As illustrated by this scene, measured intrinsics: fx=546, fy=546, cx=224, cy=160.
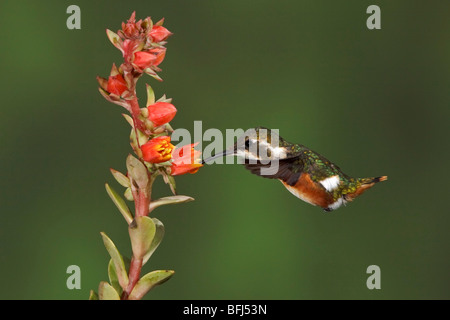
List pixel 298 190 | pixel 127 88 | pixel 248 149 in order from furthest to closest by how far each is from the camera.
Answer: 1. pixel 298 190
2. pixel 248 149
3. pixel 127 88

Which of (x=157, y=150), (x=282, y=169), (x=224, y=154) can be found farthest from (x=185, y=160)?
(x=282, y=169)

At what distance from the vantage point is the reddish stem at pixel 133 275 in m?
0.47

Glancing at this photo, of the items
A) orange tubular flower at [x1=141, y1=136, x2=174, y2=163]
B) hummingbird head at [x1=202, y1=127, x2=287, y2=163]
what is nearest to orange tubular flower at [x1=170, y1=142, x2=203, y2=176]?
orange tubular flower at [x1=141, y1=136, x2=174, y2=163]

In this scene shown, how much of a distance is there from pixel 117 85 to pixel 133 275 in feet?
0.54

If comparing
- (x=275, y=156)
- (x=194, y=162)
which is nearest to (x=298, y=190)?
(x=275, y=156)

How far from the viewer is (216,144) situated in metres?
0.71

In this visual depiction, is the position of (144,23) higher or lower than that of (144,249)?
higher

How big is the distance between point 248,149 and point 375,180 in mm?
298

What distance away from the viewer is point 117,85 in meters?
0.45

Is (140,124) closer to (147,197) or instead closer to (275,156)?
(147,197)

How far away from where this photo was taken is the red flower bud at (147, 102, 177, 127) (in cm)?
46

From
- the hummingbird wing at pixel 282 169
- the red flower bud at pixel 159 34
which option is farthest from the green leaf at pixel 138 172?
the hummingbird wing at pixel 282 169

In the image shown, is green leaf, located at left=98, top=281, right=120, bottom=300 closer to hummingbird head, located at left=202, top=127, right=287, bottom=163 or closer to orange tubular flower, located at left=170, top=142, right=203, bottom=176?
orange tubular flower, located at left=170, top=142, right=203, bottom=176

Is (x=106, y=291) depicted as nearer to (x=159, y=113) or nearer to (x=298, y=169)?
(x=159, y=113)
